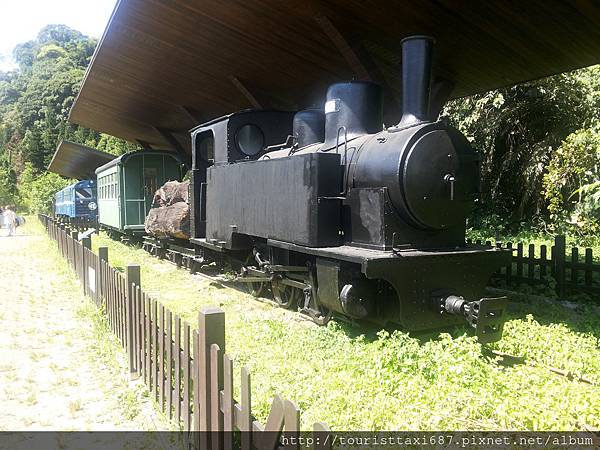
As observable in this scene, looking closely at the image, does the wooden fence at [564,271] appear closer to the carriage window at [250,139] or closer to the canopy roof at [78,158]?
the carriage window at [250,139]

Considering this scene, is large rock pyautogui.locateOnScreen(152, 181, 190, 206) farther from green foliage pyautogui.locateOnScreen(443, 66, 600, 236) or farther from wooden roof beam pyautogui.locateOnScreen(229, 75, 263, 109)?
green foliage pyautogui.locateOnScreen(443, 66, 600, 236)

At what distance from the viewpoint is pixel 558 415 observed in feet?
10.8

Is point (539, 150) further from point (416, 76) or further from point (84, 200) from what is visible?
point (84, 200)

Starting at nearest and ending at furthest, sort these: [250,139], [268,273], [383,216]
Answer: [383,216]
[268,273]
[250,139]

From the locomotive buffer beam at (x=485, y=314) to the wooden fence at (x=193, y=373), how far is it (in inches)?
96.3

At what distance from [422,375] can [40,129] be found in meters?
65.5

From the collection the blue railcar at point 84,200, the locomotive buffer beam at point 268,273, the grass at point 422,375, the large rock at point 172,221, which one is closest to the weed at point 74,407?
the grass at point 422,375

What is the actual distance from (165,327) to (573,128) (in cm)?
1444

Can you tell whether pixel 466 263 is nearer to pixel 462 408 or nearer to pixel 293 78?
pixel 462 408

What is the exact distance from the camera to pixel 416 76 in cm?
536

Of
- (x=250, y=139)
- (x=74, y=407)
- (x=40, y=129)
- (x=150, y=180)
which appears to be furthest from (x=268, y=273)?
(x=40, y=129)

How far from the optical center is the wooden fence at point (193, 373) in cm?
203

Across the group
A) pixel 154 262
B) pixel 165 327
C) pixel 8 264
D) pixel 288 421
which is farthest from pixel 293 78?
pixel 288 421

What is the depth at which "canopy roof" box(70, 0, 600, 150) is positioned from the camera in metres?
6.82
